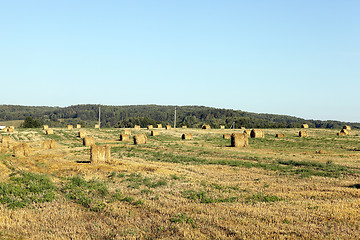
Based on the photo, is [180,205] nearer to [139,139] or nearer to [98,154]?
[98,154]

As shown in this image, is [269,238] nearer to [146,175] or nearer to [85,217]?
[85,217]

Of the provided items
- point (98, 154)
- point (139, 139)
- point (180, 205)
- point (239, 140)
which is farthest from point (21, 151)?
point (180, 205)

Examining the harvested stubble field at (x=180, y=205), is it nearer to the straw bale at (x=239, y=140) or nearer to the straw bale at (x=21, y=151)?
the straw bale at (x=21, y=151)

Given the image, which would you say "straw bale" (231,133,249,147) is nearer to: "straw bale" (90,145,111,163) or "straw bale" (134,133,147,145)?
"straw bale" (134,133,147,145)

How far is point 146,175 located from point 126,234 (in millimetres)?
10753

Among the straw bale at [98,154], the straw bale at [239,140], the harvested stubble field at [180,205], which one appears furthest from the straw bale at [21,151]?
the straw bale at [239,140]

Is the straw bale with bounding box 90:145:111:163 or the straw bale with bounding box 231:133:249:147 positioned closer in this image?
the straw bale with bounding box 90:145:111:163

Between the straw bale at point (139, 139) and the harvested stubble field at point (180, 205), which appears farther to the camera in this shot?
the straw bale at point (139, 139)

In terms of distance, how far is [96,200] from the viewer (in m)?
14.2

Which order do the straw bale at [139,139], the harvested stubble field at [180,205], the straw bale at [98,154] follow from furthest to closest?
1. the straw bale at [139,139]
2. the straw bale at [98,154]
3. the harvested stubble field at [180,205]

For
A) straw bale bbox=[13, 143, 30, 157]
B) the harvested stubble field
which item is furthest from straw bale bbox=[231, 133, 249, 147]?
straw bale bbox=[13, 143, 30, 157]

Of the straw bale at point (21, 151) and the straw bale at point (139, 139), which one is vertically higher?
the straw bale at point (139, 139)

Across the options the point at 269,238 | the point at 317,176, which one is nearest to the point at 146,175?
the point at 317,176

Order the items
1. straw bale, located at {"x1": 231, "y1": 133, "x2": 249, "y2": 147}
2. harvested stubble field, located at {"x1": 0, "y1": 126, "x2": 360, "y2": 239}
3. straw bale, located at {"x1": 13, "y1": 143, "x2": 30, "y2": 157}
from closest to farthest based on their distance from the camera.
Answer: harvested stubble field, located at {"x1": 0, "y1": 126, "x2": 360, "y2": 239}, straw bale, located at {"x1": 13, "y1": 143, "x2": 30, "y2": 157}, straw bale, located at {"x1": 231, "y1": 133, "x2": 249, "y2": 147}
